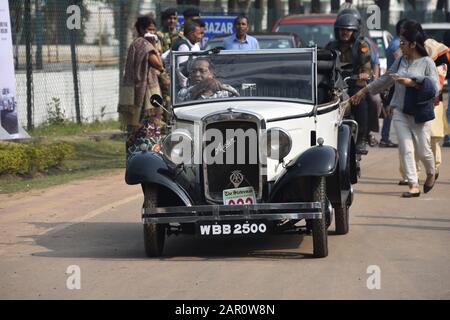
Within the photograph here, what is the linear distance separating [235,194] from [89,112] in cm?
1394

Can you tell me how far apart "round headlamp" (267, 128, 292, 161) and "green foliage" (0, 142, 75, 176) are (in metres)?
6.32

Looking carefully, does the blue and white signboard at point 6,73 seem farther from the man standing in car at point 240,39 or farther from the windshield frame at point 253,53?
the windshield frame at point 253,53

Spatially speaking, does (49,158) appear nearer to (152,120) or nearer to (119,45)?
(152,120)

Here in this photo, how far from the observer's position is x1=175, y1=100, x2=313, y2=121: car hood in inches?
391

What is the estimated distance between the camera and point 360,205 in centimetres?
1297

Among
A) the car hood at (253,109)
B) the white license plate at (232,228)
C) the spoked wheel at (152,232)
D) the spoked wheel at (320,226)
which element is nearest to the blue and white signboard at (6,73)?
the car hood at (253,109)

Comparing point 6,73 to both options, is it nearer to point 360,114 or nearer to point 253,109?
point 360,114

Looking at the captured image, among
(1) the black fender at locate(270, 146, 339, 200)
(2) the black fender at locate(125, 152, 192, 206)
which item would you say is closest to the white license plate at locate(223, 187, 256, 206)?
(1) the black fender at locate(270, 146, 339, 200)

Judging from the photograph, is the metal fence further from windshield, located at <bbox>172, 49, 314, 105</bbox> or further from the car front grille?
the car front grille

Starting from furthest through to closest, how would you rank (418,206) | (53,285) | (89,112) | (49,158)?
(89,112)
(49,158)
(418,206)
(53,285)

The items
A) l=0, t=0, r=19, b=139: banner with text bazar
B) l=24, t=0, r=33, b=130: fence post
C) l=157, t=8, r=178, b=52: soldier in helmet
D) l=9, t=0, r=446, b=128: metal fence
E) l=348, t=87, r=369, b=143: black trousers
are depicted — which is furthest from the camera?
l=9, t=0, r=446, b=128: metal fence

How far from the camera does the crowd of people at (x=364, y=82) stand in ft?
42.5

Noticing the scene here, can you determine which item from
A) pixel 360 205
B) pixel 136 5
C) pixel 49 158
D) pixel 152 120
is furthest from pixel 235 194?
pixel 136 5

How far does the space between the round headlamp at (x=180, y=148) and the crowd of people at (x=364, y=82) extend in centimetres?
92
